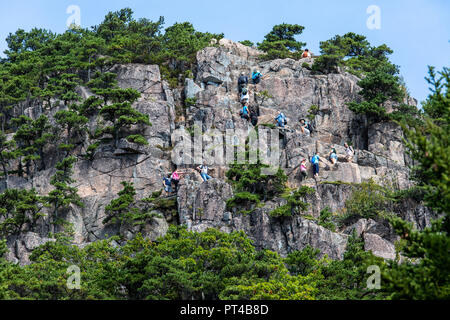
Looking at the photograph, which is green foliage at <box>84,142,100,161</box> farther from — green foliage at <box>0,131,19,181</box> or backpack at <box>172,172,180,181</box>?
backpack at <box>172,172,180,181</box>

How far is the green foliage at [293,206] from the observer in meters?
38.2

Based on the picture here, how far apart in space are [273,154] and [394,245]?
10174mm

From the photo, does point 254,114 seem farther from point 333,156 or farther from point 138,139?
point 138,139

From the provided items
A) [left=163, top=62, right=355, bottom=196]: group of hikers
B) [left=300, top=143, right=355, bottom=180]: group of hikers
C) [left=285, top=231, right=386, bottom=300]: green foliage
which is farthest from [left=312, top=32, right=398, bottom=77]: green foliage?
[left=285, top=231, right=386, bottom=300]: green foliage

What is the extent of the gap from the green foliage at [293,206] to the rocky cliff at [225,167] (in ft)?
1.60

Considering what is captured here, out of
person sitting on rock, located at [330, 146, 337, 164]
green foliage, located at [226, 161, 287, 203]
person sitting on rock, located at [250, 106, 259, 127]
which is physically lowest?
green foliage, located at [226, 161, 287, 203]

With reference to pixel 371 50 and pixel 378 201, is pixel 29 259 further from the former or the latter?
pixel 371 50

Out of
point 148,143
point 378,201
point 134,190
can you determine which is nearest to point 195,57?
point 148,143

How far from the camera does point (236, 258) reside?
31.9 m

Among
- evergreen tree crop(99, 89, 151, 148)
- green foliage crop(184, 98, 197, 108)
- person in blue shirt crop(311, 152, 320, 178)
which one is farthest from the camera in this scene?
green foliage crop(184, 98, 197, 108)

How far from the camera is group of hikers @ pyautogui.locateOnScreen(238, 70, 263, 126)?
156ft

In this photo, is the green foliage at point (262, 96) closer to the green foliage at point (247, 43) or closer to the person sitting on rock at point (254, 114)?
the person sitting on rock at point (254, 114)

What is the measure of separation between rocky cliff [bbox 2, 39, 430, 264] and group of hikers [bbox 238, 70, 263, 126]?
0.43 m

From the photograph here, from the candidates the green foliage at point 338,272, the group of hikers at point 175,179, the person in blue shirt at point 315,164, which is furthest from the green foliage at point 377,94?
the green foliage at point 338,272
